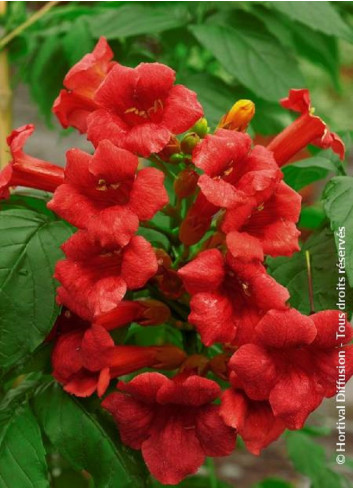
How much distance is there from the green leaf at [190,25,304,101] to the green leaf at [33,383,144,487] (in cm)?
54

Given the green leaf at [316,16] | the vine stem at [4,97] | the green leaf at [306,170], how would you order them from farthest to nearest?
the vine stem at [4,97] → the green leaf at [316,16] → the green leaf at [306,170]

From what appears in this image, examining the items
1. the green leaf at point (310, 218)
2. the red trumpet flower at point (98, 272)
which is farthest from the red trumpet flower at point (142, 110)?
the green leaf at point (310, 218)

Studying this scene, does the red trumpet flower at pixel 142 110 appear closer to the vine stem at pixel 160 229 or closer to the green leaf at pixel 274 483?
the vine stem at pixel 160 229

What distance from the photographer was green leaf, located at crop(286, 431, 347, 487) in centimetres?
132

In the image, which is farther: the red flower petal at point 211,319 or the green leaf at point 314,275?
the green leaf at point 314,275

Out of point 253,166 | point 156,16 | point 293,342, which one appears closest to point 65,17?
point 156,16

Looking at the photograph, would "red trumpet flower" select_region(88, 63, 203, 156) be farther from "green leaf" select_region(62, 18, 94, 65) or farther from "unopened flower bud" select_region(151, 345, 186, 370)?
"green leaf" select_region(62, 18, 94, 65)

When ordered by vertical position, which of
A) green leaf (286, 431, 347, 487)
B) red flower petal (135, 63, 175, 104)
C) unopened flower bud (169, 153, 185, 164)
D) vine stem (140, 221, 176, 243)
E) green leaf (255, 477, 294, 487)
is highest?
red flower petal (135, 63, 175, 104)

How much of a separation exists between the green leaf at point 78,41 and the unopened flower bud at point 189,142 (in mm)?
518

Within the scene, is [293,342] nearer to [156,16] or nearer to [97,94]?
[97,94]

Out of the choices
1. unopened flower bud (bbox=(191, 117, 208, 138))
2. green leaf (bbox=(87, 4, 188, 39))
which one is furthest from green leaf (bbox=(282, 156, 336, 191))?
green leaf (bbox=(87, 4, 188, 39))

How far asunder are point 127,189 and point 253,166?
132 millimetres

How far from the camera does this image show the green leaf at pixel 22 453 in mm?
874

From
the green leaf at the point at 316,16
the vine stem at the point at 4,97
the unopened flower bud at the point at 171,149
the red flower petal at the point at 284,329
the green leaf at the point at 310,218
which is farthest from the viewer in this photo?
the vine stem at the point at 4,97
